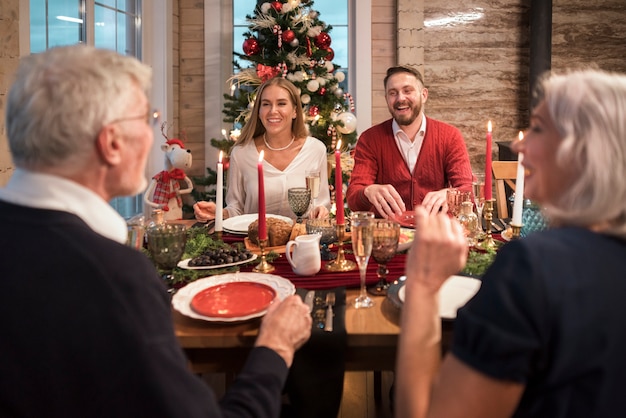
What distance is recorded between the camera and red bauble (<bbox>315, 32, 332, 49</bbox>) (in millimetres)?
3863

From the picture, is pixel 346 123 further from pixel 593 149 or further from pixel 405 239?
pixel 593 149

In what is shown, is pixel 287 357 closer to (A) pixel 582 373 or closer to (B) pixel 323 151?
(A) pixel 582 373

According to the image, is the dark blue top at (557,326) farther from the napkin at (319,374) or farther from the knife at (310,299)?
the knife at (310,299)

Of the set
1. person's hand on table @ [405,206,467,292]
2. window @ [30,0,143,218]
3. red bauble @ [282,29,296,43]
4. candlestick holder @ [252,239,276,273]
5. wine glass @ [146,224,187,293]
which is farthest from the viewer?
red bauble @ [282,29,296,43]

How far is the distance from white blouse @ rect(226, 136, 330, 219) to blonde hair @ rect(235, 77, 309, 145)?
0.20 feet

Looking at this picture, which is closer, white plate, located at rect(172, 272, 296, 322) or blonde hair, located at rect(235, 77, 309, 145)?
white plate, located at rect(172, 272, 296, 322)

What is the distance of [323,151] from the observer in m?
2.89

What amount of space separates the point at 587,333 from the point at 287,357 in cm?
55

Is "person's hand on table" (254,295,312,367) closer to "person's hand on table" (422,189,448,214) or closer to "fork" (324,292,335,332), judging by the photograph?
"fork" (324,292,335,332)

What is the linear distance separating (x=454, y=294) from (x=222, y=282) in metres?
0.59

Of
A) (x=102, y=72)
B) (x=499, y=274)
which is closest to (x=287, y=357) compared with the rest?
(x=499, y=274)

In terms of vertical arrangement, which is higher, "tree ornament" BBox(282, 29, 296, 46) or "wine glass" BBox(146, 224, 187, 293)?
"tree ornament" BBox(282, 29, 296, 46)

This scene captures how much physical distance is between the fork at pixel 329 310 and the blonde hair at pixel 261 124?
1.83m

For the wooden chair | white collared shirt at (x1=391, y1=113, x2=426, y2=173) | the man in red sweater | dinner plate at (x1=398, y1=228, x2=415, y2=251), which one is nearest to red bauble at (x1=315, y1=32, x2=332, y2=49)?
the man in red sweater
